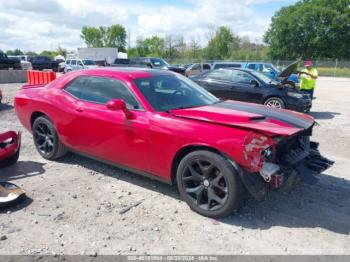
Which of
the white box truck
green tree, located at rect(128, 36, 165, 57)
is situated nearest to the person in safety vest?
the white box truck

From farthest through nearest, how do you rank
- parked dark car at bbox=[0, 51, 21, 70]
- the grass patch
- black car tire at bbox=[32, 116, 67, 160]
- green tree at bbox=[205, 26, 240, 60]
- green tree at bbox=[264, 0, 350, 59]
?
1. green tree at bbox=[205, 26, 240, 60]
2. green tree at bbox=[264, 0, 350, 59]
3. the grass patch
4. parked dark car at bbox=[0, 51, 21, 70]
5. black car tire at bbox=[32, 116, 67, 160]

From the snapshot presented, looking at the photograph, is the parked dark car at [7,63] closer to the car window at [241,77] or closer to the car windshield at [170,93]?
the car window at [241,77]

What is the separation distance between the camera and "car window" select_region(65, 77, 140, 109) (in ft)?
14.8

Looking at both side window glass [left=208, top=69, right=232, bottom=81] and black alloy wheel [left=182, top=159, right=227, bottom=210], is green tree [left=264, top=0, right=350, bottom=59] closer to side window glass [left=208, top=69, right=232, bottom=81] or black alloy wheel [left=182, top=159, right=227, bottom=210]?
side window glass [left=208, top=69, right=232, bottom=81]

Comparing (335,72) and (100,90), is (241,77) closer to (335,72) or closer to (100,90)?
(100,90)

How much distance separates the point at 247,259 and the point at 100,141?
8.27ft

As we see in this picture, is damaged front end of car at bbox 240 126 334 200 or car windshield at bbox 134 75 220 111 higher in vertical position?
car windshield at bbox 134 75 220 111

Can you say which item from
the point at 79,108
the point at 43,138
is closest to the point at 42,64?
the point at 43,138

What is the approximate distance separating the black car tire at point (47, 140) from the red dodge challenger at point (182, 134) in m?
0.02

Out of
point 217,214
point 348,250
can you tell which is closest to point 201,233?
point 217,214

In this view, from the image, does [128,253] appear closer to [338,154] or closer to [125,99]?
[125,99]

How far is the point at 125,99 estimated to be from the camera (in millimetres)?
4527

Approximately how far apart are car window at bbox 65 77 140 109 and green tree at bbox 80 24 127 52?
11199cm

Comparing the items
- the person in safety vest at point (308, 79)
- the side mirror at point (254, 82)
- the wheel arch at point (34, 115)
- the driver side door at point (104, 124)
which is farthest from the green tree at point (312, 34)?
the driver side door at point (104, 124)
